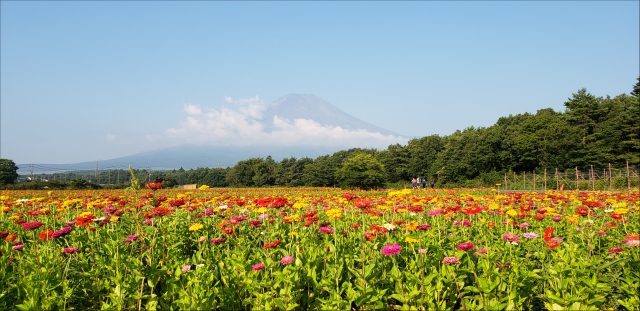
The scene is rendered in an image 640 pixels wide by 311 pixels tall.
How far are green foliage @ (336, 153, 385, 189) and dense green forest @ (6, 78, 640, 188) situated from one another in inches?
11.9

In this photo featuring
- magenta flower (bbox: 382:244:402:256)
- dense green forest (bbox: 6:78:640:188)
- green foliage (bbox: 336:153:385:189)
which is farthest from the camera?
dense green forest (bbox: 6:78:640:188)

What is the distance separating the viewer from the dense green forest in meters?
47.6

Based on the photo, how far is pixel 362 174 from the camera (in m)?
33.2

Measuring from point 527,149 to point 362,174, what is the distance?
3312cm

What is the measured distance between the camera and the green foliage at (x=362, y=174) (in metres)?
33.5

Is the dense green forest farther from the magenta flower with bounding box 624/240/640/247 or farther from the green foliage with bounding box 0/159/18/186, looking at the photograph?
the magenta flower with bounding box 624/240/640/247

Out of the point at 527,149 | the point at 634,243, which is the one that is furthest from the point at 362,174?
the point at 527,149

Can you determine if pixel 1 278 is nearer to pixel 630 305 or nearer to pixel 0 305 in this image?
pixel 0 305

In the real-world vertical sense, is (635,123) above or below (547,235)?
above

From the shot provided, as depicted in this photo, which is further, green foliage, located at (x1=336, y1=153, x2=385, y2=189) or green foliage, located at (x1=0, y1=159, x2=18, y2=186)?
green foliage, located at (x1=0, y1=159, x2=18, y2=186)

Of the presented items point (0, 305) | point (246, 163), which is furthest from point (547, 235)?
point (246, 163)

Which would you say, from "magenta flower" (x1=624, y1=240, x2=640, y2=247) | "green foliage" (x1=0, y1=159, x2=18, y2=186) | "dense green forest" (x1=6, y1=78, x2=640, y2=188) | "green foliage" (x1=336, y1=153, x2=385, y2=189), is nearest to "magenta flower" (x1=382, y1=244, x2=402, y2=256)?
"magenta flower" (x1=624, y1=240, x2=640, y2=247)

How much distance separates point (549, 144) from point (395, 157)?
2730 centimetres

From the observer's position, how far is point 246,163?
8144 centimetres
